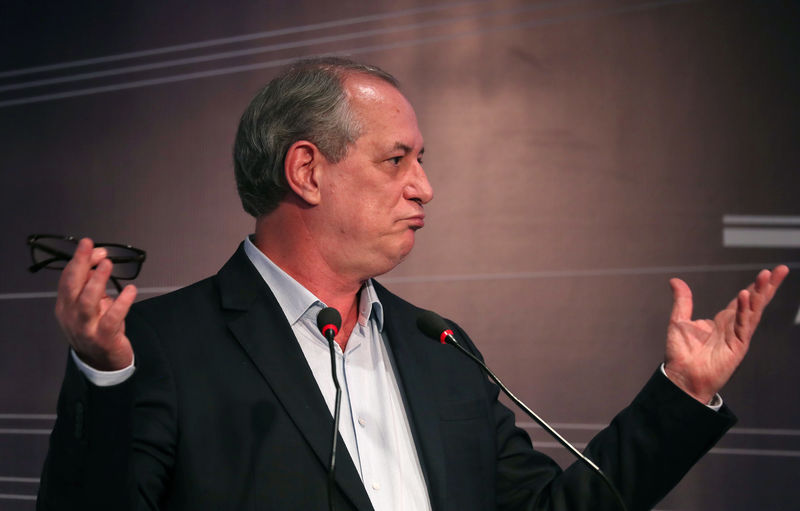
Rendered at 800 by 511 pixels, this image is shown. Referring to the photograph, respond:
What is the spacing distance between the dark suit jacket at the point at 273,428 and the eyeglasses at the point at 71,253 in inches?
7.2

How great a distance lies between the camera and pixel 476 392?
1.90 meters

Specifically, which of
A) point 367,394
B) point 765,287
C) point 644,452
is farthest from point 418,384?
point 765,287

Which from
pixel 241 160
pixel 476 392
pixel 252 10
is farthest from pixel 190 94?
pixel 476 392

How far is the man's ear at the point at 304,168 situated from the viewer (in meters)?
1.85

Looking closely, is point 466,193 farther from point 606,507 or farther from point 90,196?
point 90,196

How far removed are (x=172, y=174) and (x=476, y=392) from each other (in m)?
1.50

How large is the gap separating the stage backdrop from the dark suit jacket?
702 millimetres

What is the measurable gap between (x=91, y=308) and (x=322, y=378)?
0.66 m

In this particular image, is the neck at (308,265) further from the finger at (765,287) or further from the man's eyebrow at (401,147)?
the finger at (765,287)

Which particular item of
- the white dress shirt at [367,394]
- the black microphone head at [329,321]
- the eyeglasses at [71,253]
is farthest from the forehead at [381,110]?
the eyeglasses at [71,253]

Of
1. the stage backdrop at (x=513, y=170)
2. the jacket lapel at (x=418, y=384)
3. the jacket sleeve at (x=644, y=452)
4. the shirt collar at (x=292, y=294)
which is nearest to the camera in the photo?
the jacket sleeve at (x=644, y=452)

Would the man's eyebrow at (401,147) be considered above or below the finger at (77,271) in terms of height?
above

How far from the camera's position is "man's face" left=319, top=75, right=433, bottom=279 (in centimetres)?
180

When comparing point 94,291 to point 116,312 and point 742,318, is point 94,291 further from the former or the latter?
point 742,318
